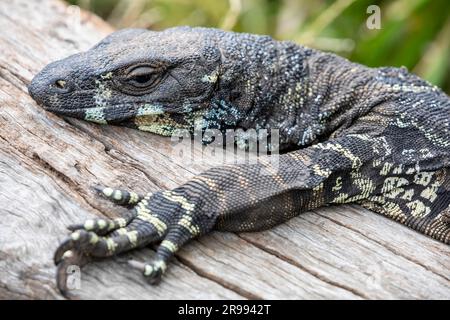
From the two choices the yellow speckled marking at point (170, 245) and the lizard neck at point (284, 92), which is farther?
the lizard neck at point (284, 92)

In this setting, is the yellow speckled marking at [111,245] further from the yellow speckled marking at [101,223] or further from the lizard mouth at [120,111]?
the lizard mouth at [120,111]

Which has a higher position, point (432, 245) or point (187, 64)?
point (187, 64)

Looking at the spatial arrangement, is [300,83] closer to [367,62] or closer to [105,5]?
[367,62]

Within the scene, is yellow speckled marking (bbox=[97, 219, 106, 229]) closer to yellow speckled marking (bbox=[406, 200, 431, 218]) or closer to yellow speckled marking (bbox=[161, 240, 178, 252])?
yellow speckled marking (bbox=[161, 240, 178, 252])

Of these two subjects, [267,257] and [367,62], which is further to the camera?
[367,62]

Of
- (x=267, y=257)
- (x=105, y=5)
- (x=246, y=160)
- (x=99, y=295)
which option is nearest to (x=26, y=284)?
(x=99, y=295)

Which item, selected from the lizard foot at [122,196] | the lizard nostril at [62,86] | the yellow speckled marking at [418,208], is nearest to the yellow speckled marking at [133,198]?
the lizard foot at [122,196]

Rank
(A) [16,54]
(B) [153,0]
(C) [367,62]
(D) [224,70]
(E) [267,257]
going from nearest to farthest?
(E) [267,257], (D) [224,70], (A) [16,54], (C) [367,62], (B) [153,0]
